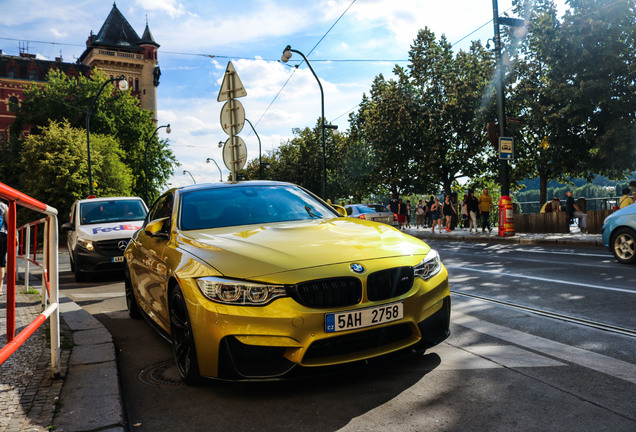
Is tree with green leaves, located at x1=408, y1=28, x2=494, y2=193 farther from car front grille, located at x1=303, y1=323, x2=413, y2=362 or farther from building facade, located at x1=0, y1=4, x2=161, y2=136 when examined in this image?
building facade, located at x1=0, y1=4, x2=161, y2=136

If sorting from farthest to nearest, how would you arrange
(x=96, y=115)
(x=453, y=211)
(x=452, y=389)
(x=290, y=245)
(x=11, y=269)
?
1. (x=96, y=115)
2. (x=453, y=211)
3. (x=290, y=245)
4. (x=452, y=389)
5. (x=11, y=269)

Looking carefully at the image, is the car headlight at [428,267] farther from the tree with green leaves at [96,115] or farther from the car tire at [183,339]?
the tree with green leaves at [96,115]

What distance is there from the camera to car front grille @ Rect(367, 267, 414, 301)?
3.59m

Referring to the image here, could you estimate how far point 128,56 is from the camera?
76.8 meters

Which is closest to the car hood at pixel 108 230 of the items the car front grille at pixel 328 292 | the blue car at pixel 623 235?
the car front grille at pixel 328 292

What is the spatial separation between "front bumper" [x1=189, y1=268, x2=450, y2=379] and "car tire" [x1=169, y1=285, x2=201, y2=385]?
11 cm

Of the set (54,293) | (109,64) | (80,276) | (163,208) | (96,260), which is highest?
(109,64)

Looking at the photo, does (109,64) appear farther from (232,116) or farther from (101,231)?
(232,116)

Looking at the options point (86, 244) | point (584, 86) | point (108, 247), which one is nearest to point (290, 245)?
point (108, 247)

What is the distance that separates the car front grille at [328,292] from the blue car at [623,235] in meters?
8.64

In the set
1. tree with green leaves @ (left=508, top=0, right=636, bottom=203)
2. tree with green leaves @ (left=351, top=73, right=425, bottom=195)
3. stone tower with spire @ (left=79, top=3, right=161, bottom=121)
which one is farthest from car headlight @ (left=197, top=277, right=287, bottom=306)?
stone tower with spire @ (left=79, top=3, right=161, bottom=121)

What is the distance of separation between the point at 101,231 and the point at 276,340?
8.66 m

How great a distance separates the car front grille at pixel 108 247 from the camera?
10.8 metres

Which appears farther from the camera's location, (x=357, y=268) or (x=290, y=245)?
(x=290, y=245)
